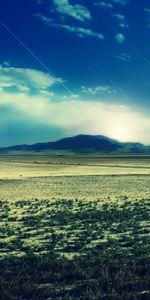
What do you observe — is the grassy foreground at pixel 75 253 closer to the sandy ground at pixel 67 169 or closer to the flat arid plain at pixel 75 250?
the flat arid plain at pixel 75 250

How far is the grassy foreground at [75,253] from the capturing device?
1001 cm

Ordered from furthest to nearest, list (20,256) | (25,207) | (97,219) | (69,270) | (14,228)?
(25,207), (97,219), (14,228), (20,256), (69,270)

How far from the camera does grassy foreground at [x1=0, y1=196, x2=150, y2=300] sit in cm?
1001

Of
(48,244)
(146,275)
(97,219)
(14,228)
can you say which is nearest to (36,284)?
(146,275)

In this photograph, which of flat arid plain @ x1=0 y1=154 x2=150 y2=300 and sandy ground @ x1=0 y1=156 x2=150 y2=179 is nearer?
flat arid plain @ x1=0 y1=154 x2=150 y2=300

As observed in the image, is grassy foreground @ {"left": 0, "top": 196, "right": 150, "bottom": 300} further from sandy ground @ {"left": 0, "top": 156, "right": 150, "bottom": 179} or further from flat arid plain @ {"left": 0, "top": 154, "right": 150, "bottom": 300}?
sandy ground @ {"left": 0, "top": 156, "right": 150, "bottom": 179}

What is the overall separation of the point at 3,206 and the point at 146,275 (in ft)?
60.9

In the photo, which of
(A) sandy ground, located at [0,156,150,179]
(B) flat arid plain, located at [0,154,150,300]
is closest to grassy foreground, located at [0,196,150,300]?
(B) flat arid plain, located at [0,154,150,300]

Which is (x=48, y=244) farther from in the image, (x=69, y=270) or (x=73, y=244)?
(x=69, y=270)

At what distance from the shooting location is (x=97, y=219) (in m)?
22.1

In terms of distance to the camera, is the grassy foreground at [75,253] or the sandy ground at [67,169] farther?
the sandy ground at [67,169]

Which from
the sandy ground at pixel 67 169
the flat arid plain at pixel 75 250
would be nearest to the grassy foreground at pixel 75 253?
the flat arid plain at pixel 75 250

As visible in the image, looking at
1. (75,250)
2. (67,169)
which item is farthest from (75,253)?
(67,169)

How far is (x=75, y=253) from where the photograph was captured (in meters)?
14.5
